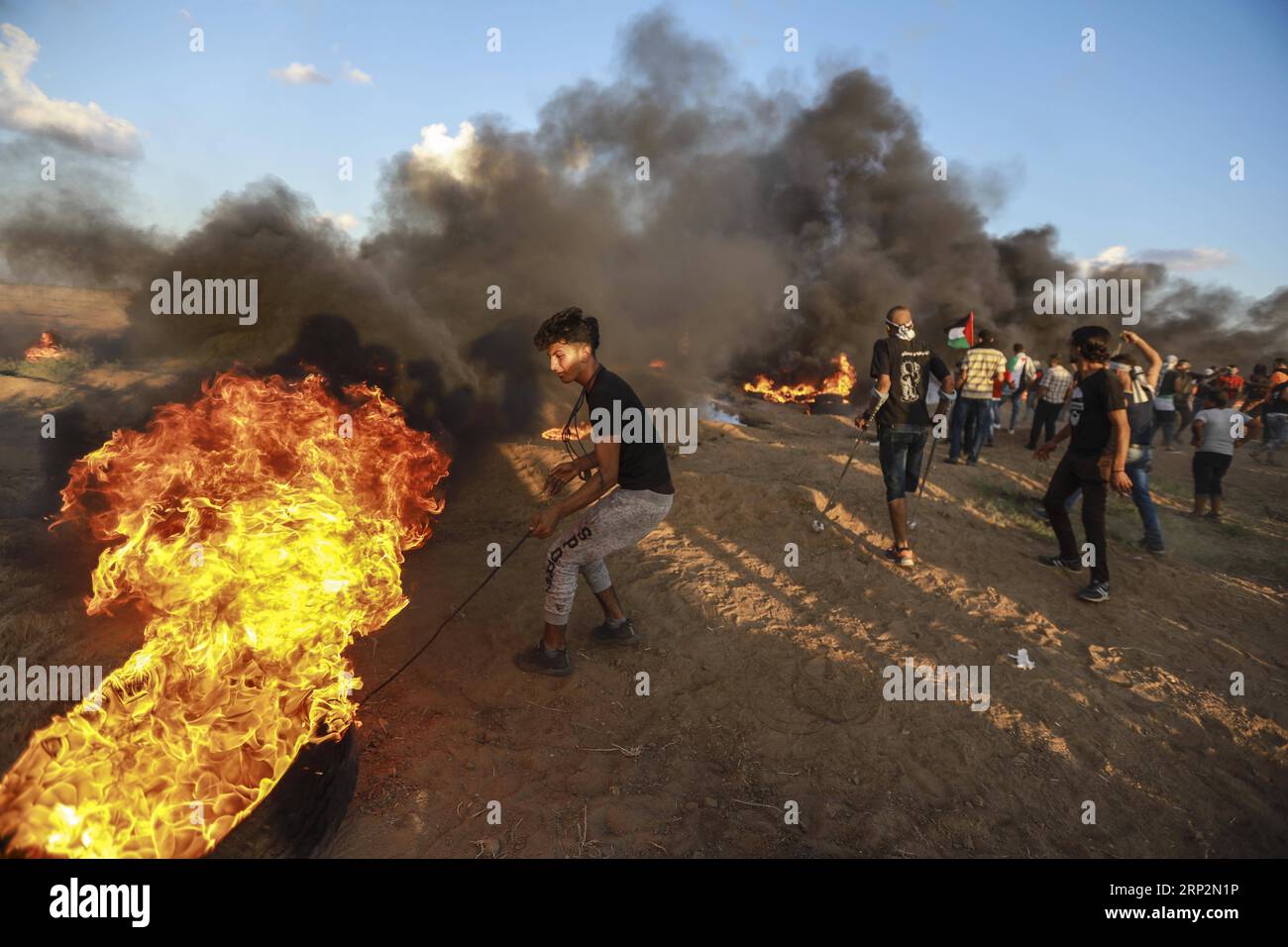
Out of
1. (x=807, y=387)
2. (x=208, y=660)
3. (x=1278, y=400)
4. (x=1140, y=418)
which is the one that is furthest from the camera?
(x=807, y=387)

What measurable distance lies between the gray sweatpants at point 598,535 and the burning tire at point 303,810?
1535mm

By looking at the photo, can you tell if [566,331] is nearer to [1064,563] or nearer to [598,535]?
[598,535]

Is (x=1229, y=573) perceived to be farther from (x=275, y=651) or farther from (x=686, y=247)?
(x=686, y=247)

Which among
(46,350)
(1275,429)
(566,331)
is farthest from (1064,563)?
(46,350)

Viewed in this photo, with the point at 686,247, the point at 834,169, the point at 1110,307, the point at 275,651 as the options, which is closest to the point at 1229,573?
the point at 275,651

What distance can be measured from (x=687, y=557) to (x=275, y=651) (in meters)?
3.98

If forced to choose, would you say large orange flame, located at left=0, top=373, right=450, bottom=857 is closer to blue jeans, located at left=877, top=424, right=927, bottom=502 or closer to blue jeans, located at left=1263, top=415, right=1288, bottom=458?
blue jeans, located at left=877, top=424, right=927, bottom=502

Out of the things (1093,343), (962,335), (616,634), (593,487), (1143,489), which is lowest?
(616,634)

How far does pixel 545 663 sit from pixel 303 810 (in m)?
1.88

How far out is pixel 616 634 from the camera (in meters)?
4.86

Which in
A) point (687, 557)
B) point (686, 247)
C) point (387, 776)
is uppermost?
point (686, 247)

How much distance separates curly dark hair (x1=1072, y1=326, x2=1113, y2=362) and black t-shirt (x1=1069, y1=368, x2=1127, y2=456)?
0.14 meters

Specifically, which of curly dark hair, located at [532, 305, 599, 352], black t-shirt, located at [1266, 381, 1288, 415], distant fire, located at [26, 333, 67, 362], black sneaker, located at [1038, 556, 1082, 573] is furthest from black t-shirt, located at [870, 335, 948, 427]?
distant fire, located at [26, 333, 67, 362]

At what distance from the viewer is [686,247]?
941 inches
